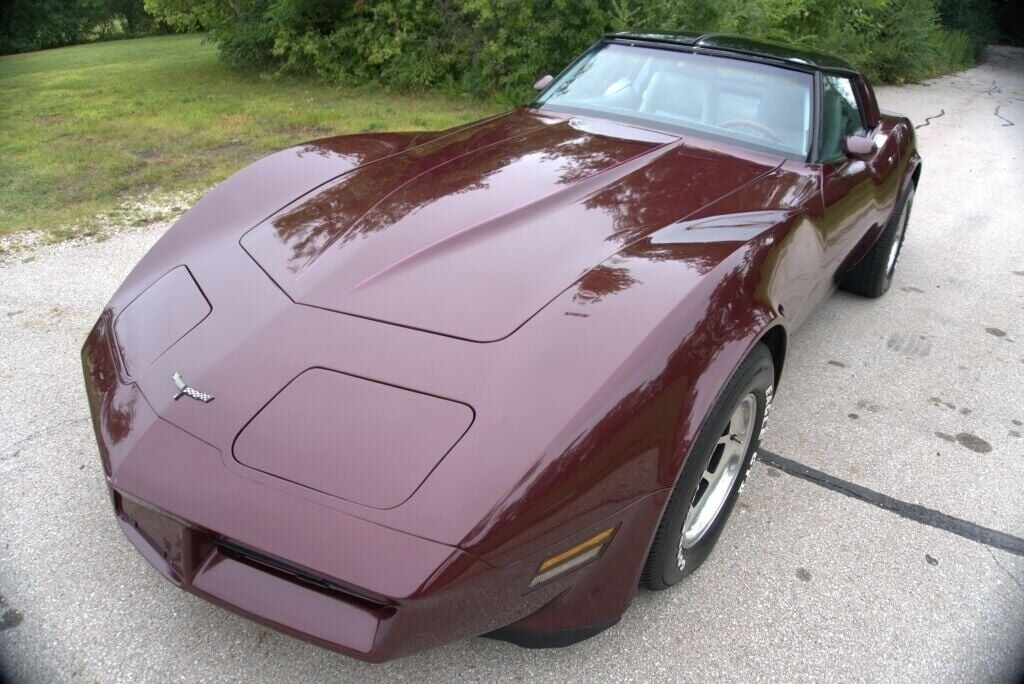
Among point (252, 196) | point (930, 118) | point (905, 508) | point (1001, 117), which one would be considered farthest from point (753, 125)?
point (1001, 117)

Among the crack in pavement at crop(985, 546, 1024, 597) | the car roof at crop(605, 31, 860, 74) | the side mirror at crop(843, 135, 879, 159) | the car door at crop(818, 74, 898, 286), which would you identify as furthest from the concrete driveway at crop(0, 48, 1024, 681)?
the car roof at crop(605, 31, 860, 74)

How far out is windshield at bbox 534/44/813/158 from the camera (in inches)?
115

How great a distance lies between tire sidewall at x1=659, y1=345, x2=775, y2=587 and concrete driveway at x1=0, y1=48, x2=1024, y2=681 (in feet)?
0.38

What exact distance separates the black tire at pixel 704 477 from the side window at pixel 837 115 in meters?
1.20

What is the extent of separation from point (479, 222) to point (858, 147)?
5.46 ft

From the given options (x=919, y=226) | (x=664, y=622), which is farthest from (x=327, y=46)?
(x=664, y=622)

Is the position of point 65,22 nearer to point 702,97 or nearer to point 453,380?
point 702,97

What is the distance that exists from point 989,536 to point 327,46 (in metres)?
9.61

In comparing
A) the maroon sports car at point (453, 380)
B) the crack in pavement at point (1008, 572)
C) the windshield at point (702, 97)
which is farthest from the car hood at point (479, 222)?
the crack in pavement at point (1008, 572)

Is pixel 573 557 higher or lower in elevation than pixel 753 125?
lower

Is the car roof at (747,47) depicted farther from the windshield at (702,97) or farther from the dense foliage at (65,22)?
the dense foliage at (65,22)

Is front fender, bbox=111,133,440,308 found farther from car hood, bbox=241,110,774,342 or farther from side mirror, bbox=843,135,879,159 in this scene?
side mirror, bbox=843,135,879,159

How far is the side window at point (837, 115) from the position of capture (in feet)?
9.52

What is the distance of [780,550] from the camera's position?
224 centimetres
